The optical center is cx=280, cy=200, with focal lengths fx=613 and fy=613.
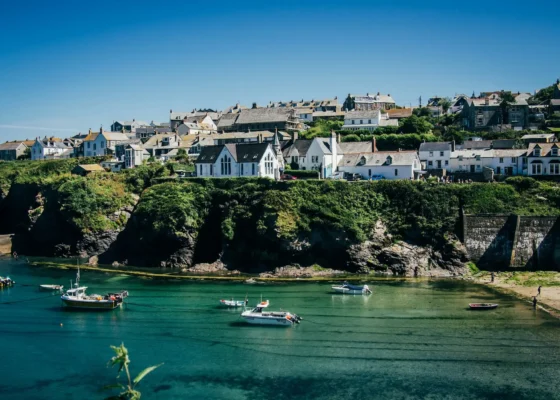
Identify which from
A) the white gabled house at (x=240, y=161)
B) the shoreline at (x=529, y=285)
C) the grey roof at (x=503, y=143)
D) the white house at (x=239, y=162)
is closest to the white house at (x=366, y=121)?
the grey roof at (x=503, y=143)

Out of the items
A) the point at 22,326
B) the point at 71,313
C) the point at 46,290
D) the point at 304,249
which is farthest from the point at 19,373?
the point at 304,249

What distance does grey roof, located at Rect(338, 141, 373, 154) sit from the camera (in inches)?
3812

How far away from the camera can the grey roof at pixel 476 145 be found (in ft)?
308

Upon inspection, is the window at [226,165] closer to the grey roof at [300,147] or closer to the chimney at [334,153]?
the grey roof at [300,147]

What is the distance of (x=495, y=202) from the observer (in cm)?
7675

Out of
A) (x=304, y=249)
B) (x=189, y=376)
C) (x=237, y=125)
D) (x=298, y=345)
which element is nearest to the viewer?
(x=189, y=376)

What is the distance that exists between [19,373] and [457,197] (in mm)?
55405

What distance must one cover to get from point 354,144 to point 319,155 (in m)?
8.23

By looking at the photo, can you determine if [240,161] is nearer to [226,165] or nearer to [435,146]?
[226,165]

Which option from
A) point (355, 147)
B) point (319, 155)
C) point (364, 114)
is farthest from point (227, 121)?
point (319, 155)

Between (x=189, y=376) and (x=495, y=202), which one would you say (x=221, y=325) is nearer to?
(x=189, y=376)

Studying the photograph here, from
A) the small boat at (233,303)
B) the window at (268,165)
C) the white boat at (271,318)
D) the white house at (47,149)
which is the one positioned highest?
the white house at (47,149)

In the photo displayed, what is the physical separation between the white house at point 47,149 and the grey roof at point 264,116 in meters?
41.8

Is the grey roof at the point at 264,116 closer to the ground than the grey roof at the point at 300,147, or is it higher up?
higher up
